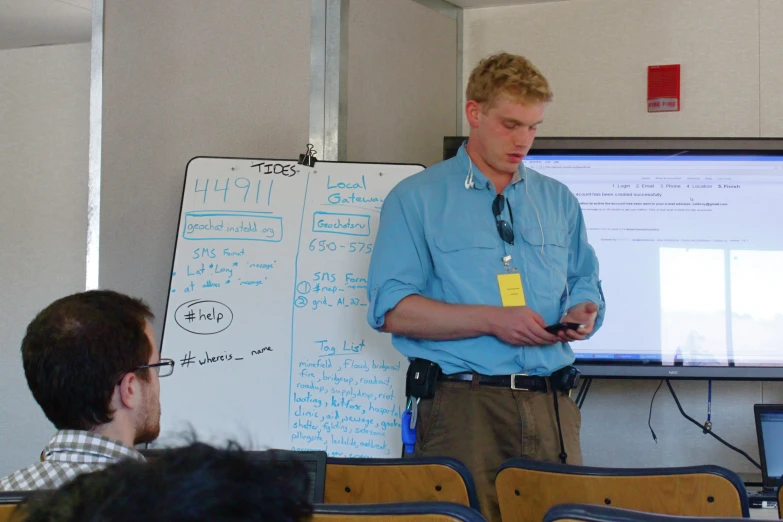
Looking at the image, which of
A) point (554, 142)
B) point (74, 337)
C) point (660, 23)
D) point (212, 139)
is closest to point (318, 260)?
point (212, 139)

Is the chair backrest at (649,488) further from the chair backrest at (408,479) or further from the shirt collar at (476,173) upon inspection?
the shirt collar at (476,173)

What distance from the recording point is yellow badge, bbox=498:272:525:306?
2387mm

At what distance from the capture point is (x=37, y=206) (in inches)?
223

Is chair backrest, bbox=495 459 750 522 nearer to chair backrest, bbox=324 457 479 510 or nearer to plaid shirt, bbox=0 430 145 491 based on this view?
chair backrest, bbox=324 457 479 510

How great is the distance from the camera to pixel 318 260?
3.15m

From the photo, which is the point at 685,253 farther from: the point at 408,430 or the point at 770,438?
the point at 408,430

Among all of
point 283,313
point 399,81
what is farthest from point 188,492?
point 399,81

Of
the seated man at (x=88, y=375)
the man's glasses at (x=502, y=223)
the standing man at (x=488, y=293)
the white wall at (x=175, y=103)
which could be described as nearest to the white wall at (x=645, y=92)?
the white wall at (x=175, y=103)

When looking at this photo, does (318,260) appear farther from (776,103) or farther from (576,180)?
(776,103)

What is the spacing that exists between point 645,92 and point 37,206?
3.75 m

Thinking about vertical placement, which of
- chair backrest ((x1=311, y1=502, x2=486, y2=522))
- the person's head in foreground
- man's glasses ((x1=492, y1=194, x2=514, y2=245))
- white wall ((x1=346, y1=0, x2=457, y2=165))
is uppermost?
white wall ((x1=346, y1=0, x2=457, y2=165))

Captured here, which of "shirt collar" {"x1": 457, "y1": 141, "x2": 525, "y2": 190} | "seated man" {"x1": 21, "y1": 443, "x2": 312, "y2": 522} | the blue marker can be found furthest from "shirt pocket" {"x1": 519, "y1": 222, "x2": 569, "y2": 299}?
"seated man" {"x1": 21, "y1": 443, "x2": 312, "y2": 522}

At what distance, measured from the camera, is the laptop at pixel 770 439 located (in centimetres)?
346

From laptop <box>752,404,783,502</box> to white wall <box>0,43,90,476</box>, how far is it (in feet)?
12.9
